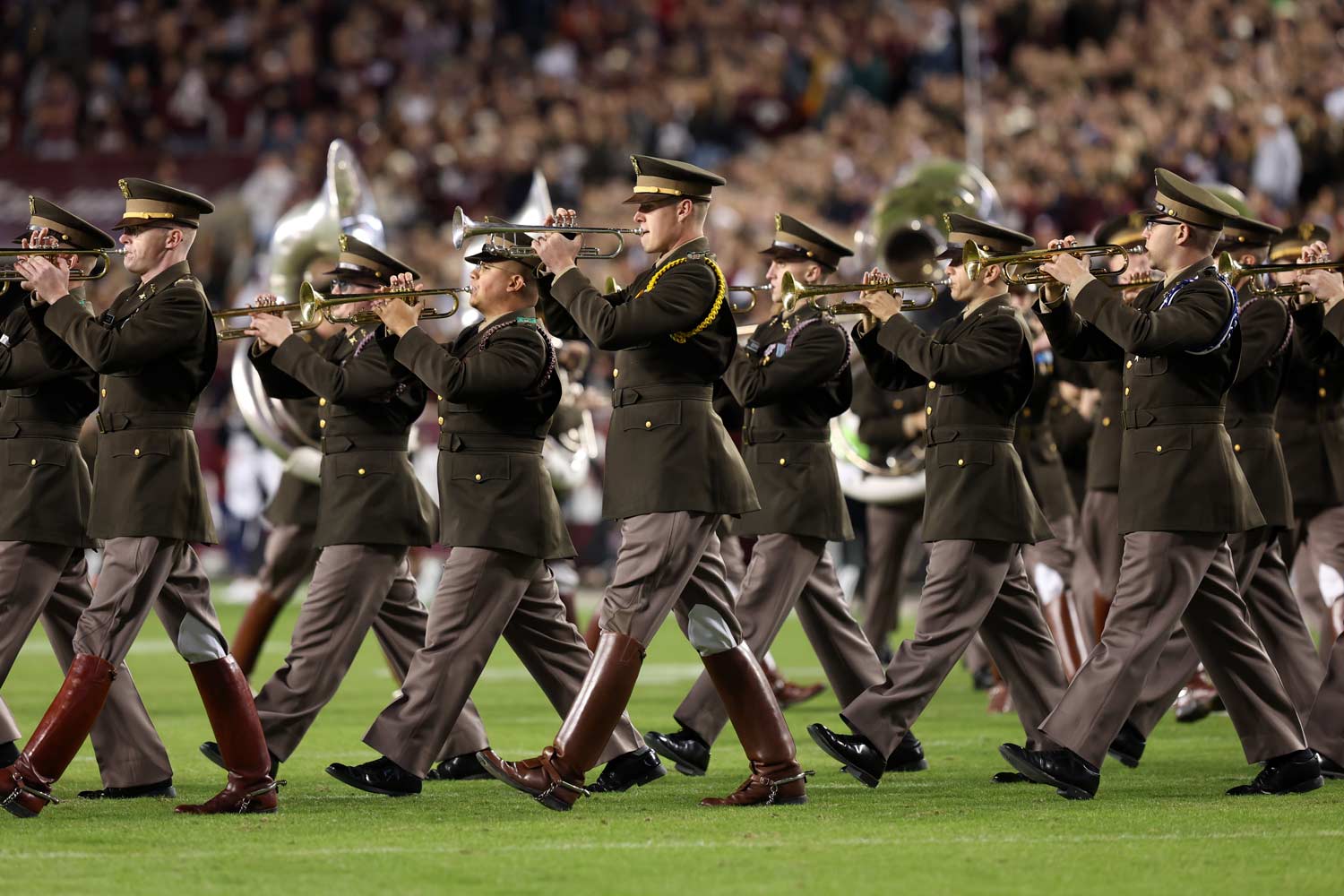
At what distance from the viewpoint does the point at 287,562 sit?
33.0 ft

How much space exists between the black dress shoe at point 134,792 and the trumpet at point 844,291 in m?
2.89

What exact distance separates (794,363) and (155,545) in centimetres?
249

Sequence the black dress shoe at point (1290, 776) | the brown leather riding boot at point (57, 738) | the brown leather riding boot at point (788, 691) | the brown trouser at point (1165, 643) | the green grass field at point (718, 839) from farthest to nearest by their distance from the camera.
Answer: the brown leather riding boot at point (788, 691) → the black dress shoe at point (1290, 776) → the brown trouser at point (1165, 643) → the brown leather riding boot at point (57, 738) → the green grass field at point (718, 839)

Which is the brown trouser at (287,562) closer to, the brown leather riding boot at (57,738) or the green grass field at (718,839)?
the green grass field at (718,839)

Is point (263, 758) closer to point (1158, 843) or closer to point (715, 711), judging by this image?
point (715, 711)

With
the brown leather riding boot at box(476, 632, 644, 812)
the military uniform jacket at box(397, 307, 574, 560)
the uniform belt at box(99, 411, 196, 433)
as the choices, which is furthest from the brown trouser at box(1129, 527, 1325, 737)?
the uniform belt at box(99, 411, 196, 433)

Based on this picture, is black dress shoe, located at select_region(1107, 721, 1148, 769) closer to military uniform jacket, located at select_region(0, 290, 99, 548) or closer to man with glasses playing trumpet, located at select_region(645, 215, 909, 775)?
man with glasses playing trumpet, located at select_region(645, 215, 909, 775)

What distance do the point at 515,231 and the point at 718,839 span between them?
212 cm

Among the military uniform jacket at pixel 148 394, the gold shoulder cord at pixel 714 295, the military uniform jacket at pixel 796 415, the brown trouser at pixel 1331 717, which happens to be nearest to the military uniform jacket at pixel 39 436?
the military uniform jacket at pixel 148 394

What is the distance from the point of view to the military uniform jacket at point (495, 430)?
6.98 m

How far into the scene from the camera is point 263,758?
22.6ft

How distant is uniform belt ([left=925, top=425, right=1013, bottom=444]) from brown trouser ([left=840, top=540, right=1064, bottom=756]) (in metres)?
0.38

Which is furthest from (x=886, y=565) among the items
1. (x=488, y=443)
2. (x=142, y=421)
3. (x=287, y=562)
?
(x=142, y=421)

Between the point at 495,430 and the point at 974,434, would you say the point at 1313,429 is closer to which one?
the point at 974,434
